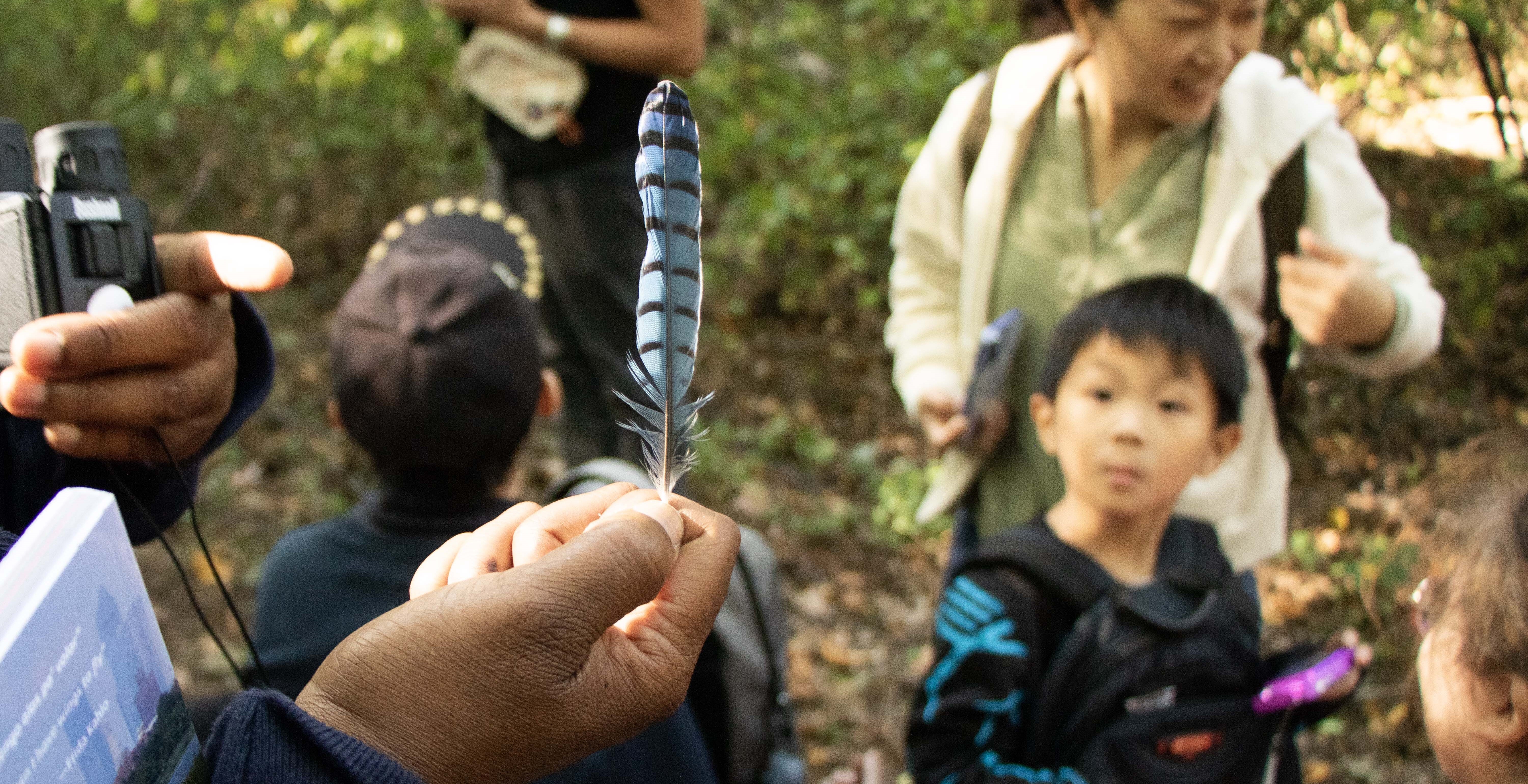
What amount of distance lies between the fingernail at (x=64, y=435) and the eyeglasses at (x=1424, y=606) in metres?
1.75

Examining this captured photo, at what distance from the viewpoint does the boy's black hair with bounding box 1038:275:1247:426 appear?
213cm

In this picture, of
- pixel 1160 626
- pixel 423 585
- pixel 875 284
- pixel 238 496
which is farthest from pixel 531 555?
pixel 875 284

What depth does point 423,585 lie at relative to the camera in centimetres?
114

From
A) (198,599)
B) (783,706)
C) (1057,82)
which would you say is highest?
(1057,82)

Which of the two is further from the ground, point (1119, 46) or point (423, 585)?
point (1119, 46)

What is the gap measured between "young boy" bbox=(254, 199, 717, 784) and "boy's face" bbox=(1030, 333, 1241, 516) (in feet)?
2.98

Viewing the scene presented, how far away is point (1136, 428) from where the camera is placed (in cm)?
208

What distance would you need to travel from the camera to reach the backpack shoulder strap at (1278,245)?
2273mm

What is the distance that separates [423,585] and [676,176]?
490mm

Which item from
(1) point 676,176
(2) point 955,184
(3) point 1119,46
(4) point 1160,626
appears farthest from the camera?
(2) point 955,184

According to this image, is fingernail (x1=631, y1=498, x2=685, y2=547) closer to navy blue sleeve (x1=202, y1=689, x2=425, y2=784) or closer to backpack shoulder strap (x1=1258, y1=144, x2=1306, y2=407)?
navy blue sleeve (x1=202, y1=689, x2=425, y2=784)

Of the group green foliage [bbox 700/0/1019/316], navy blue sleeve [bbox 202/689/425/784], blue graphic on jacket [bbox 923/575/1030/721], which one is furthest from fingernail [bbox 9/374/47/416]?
green foliage [bbox 700/0/1019/316]

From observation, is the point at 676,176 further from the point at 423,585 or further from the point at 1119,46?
the point at 1119,46

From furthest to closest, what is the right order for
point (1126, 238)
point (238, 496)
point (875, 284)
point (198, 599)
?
point (875, 284)
point (238, 496)
point (198, 599)
point (1126, 238)
